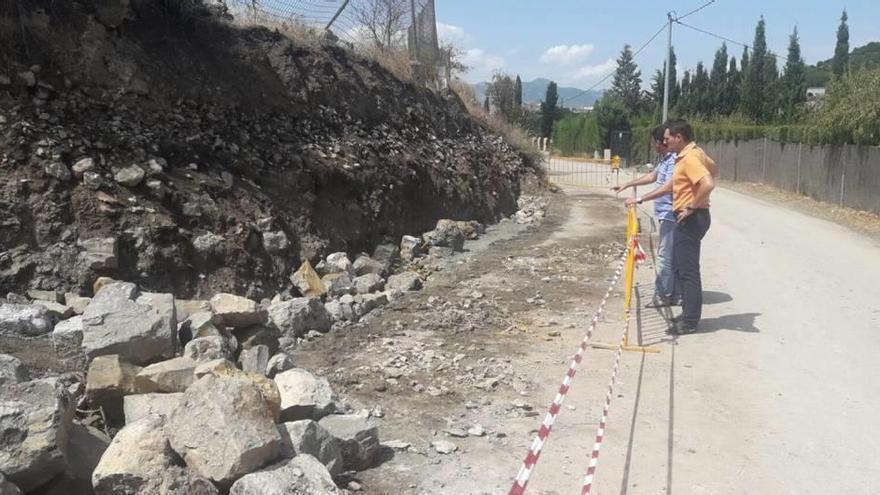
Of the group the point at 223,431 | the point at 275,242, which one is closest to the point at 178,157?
the point at 275,242

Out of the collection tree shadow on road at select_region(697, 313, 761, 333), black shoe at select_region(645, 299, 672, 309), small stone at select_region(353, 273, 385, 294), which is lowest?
tree shadow on road at select_region(697, 313, 761, 333)

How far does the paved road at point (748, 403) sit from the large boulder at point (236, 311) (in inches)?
101

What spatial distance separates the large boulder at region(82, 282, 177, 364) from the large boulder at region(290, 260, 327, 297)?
3.02m

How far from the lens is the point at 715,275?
9875 mm

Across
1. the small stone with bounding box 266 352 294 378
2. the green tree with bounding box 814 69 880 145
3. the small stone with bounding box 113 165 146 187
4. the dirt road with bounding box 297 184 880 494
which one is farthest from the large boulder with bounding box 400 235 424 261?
the green tree with bounding box 814 69 880 145

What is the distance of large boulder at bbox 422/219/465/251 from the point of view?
12.0 meters

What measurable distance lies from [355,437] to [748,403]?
2793 millimetres

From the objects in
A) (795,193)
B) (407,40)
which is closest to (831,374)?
(407,40)

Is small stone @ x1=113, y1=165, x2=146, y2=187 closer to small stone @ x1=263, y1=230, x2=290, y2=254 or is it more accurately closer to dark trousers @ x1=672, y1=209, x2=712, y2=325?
small stone @ x1=263, y1=230, x2=290, y2=254

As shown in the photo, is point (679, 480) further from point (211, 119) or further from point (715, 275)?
point (211, 119)

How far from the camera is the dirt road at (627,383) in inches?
167

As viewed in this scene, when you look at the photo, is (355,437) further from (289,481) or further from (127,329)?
(127,329)

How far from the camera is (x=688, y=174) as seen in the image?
6703 mm

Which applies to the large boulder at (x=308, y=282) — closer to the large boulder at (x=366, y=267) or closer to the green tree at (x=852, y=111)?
the large boulder at (x=366, y=267)
